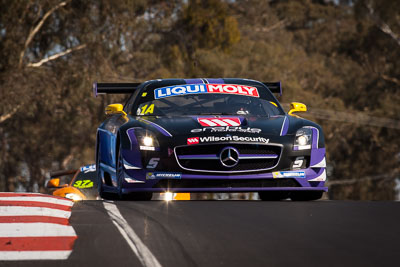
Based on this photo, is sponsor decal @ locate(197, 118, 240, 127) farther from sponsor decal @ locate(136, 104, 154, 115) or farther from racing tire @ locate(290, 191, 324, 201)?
racing tire @ locate(290, 191, 324, 201)

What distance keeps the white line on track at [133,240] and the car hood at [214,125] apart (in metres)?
1.53

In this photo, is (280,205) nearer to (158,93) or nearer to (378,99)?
(158,93)

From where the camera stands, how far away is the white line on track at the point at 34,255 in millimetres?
5117

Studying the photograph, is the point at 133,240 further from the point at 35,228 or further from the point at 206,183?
the point at 206,183

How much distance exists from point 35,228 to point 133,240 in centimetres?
84

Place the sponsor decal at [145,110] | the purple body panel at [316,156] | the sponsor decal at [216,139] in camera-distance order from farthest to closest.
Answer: the sponsor decal at [145,110] < the purple body panel at [316,156] < the sponsor decal at [216,139]

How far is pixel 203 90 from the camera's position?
33.4 ft

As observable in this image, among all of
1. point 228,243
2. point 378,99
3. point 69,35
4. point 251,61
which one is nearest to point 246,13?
point 251,61

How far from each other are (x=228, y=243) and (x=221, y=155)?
292 centimetres

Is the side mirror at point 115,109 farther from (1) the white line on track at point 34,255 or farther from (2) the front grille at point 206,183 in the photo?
(1) the white line on track at point 34,255

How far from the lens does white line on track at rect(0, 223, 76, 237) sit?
5.92 meters

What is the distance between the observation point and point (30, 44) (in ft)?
121

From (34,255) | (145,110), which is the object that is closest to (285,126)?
(145,110)

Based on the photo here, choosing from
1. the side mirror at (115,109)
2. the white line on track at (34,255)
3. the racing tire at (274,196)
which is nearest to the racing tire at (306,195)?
the racing tire at (274,196)
